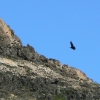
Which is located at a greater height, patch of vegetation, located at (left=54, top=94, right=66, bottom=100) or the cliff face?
the cliff face

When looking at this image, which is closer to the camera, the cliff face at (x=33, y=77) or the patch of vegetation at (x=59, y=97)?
the cliff face at (x=33, y=77)

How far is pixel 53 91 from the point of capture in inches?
5684

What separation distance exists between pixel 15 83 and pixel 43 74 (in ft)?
33.8

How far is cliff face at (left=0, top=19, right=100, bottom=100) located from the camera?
141m

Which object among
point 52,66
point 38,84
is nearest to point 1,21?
point 52,66

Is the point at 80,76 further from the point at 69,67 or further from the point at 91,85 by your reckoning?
the point at 91,85

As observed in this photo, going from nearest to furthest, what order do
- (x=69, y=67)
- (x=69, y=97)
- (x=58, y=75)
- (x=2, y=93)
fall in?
(x=2, y=93), (x=69, y=97), (x=58, y=75), (x=69, y=67)

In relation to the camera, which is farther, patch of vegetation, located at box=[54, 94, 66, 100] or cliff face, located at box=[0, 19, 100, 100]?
patch of vegetation, located at box=[54, 94, 66, 100]

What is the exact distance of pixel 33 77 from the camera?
147375 mm

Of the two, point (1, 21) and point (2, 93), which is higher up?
point (1, 21)

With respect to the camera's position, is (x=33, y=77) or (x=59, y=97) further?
(x=33, y=77)

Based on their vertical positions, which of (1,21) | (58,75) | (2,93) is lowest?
(2,93)

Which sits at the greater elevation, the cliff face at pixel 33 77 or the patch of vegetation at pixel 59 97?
the cliff face at pixel 33 77

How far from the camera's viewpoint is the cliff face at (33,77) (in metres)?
141
